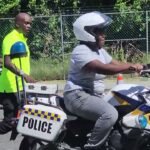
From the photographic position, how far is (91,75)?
5.72 meters

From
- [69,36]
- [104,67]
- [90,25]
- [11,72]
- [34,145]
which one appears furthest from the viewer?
[69,36]

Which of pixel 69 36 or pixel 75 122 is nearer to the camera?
pixel 75 122

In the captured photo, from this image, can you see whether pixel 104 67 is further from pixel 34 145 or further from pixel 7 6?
pixel 7 6

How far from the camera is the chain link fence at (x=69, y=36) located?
63.3 feet

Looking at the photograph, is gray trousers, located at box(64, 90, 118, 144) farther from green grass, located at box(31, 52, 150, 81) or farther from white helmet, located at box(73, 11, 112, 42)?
green grass, located at box(31, 52, 150, 81)

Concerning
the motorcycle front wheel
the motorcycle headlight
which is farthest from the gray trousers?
the motorcycle front wheel

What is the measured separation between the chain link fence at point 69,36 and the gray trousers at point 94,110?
12906mm

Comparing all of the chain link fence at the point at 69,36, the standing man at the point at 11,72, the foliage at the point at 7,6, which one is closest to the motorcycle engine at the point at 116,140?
the standing man at the point at 11,72

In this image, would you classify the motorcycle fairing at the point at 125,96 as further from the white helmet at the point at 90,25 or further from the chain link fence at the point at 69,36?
the chain link fence at the point at 69,36

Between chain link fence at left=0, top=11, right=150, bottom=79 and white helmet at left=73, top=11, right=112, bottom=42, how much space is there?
42.5 ft

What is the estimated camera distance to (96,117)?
5617mm

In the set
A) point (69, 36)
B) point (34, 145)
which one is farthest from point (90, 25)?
point (69, 36)

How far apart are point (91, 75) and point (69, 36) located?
14314mm

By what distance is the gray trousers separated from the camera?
551cm
